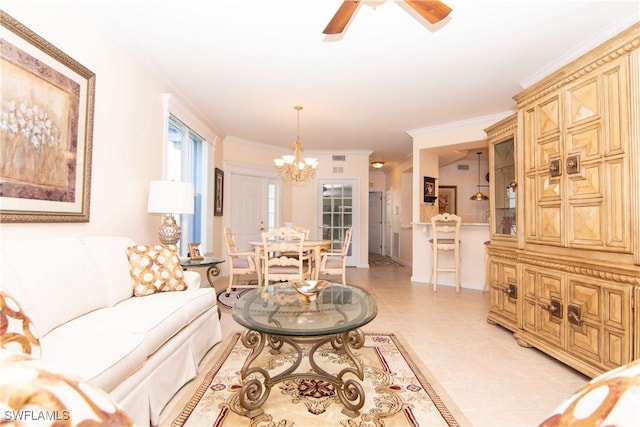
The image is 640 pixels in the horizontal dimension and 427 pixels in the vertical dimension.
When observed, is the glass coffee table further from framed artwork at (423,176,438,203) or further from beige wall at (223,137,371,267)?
beige wall at (223,137,371,267)

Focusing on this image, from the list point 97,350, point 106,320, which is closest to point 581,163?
point 97,350

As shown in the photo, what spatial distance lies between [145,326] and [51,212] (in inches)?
40.8

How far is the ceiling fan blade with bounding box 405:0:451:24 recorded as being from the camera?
70.8 inches

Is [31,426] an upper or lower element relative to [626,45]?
lower

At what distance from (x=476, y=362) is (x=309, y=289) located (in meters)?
1.38

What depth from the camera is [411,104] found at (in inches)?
164

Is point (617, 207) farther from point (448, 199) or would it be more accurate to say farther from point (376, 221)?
point (376, 221)

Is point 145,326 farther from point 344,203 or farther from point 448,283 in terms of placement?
point 344,203

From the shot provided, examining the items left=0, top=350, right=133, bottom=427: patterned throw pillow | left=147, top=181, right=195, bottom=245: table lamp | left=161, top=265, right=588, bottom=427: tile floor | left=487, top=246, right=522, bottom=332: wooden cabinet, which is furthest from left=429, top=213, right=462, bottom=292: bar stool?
left=0, top=350, right=133, bottom=427: patterned throw pillow

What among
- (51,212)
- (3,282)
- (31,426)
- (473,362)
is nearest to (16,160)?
(51,212)

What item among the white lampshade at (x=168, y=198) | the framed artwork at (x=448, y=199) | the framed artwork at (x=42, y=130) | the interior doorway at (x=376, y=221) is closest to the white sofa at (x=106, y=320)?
the framed artwork at (x=42, y=130)

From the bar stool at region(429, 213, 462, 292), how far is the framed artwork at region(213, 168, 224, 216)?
367cm

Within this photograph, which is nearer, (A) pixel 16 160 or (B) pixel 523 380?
(A) pixel 16 160

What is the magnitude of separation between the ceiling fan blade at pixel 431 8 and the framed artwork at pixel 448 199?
6185 mm
